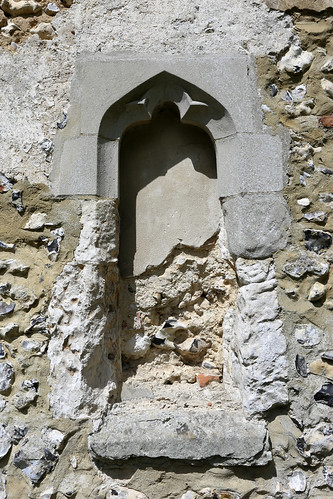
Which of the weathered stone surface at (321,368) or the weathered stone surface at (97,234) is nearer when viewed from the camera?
the weathered stone surface at (321,368)

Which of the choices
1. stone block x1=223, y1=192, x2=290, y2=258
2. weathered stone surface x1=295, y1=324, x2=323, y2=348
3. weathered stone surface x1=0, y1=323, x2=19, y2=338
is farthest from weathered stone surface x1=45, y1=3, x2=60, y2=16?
weathered stone surface x1=295, y1=324, x2=323, y2=348

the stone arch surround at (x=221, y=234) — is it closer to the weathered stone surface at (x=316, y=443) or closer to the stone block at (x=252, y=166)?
the stone block at (x=252, y=166)

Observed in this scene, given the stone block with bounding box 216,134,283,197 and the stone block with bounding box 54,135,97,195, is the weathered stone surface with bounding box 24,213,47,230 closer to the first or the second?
the stone block with bounding box 54,135,97,195

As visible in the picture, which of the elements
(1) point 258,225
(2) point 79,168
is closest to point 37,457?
(2) point 79,168

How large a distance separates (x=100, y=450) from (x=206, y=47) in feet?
7.00

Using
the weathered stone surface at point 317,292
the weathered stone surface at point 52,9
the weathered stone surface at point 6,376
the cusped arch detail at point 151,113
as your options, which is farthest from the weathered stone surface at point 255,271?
the weathered stone surface at point 52,9

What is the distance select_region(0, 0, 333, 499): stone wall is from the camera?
214 cm

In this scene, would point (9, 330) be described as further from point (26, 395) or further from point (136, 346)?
point (136, 346)

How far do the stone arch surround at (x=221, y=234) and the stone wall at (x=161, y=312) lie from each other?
0.04ft

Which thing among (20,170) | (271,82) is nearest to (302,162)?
(271,82)

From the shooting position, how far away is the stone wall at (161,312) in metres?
2.14

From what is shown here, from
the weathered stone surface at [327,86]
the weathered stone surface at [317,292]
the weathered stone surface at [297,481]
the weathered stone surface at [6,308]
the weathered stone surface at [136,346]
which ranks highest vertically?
the weathered stone surface at [327,86]

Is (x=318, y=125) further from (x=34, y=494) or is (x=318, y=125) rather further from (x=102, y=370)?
(x=34, y=494)

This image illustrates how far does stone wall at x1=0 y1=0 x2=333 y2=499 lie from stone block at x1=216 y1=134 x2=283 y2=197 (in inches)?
3.6
